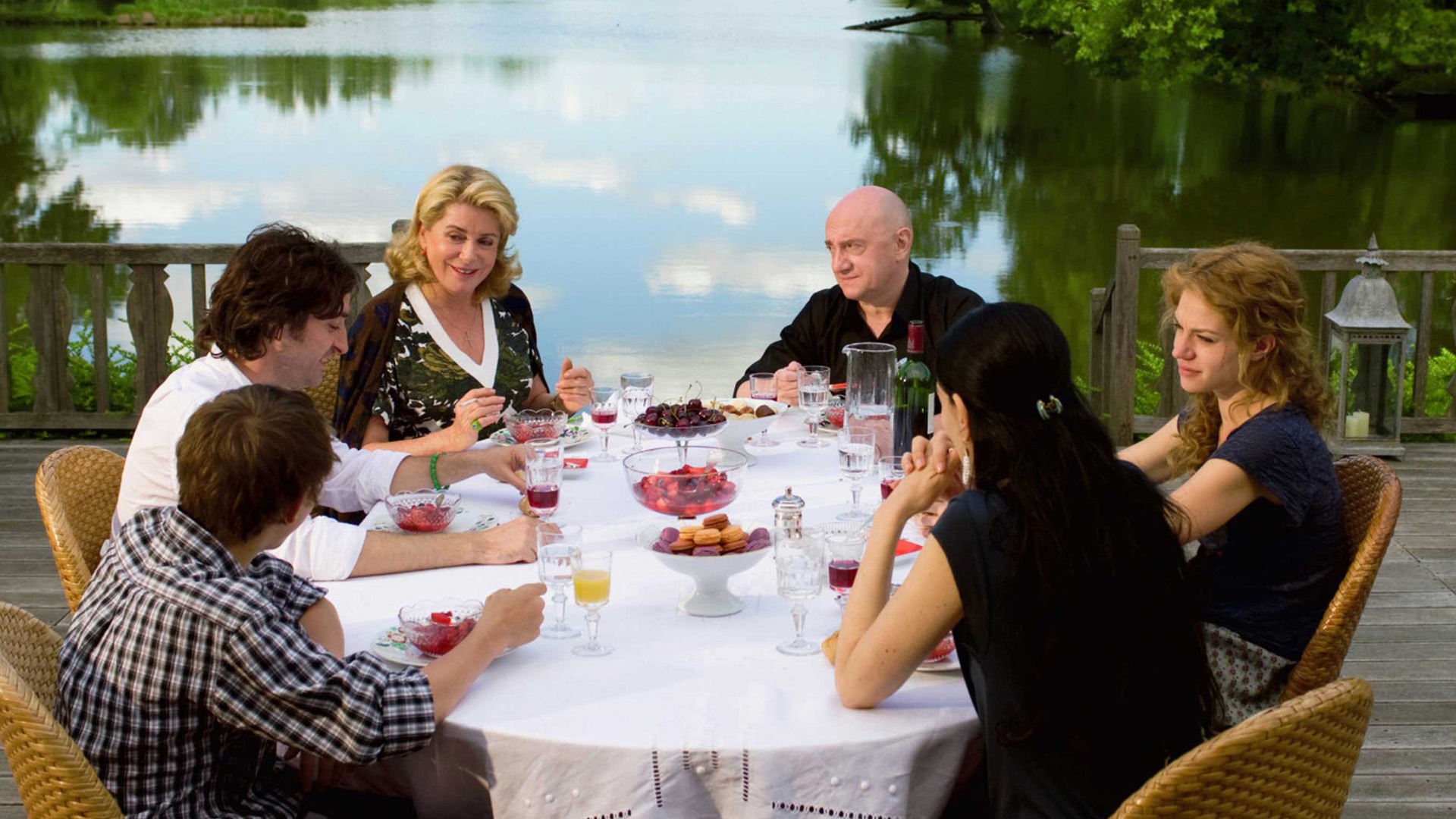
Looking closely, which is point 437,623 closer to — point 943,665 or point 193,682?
point 193,682

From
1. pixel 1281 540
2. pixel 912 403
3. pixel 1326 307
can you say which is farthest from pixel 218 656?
pixel 1326 307

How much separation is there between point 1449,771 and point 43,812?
312 centimetres

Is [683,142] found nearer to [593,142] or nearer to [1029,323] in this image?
[593,142]

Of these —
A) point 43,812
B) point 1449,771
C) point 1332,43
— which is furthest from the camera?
point 1332,43

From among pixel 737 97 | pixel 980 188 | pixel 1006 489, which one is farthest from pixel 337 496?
pixel 737 97

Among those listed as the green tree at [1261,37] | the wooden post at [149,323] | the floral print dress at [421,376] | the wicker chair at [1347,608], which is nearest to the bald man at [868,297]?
the floral print dress at [421,376]

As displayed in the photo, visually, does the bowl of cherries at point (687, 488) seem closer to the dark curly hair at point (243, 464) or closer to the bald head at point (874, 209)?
the dark curly hair at point (243, 464)

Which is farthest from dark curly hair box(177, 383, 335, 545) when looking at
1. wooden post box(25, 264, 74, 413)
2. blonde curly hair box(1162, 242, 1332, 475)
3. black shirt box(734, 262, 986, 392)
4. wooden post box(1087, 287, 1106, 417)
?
wooden post box(1087, 287, 1106, 417)

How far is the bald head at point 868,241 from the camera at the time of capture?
4.26 m

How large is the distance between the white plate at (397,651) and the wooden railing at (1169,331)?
14.0ft

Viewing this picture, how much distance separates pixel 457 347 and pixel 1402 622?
2.97 metres

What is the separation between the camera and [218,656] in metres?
1.94

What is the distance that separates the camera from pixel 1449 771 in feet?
11.5

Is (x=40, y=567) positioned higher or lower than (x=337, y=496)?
lower
